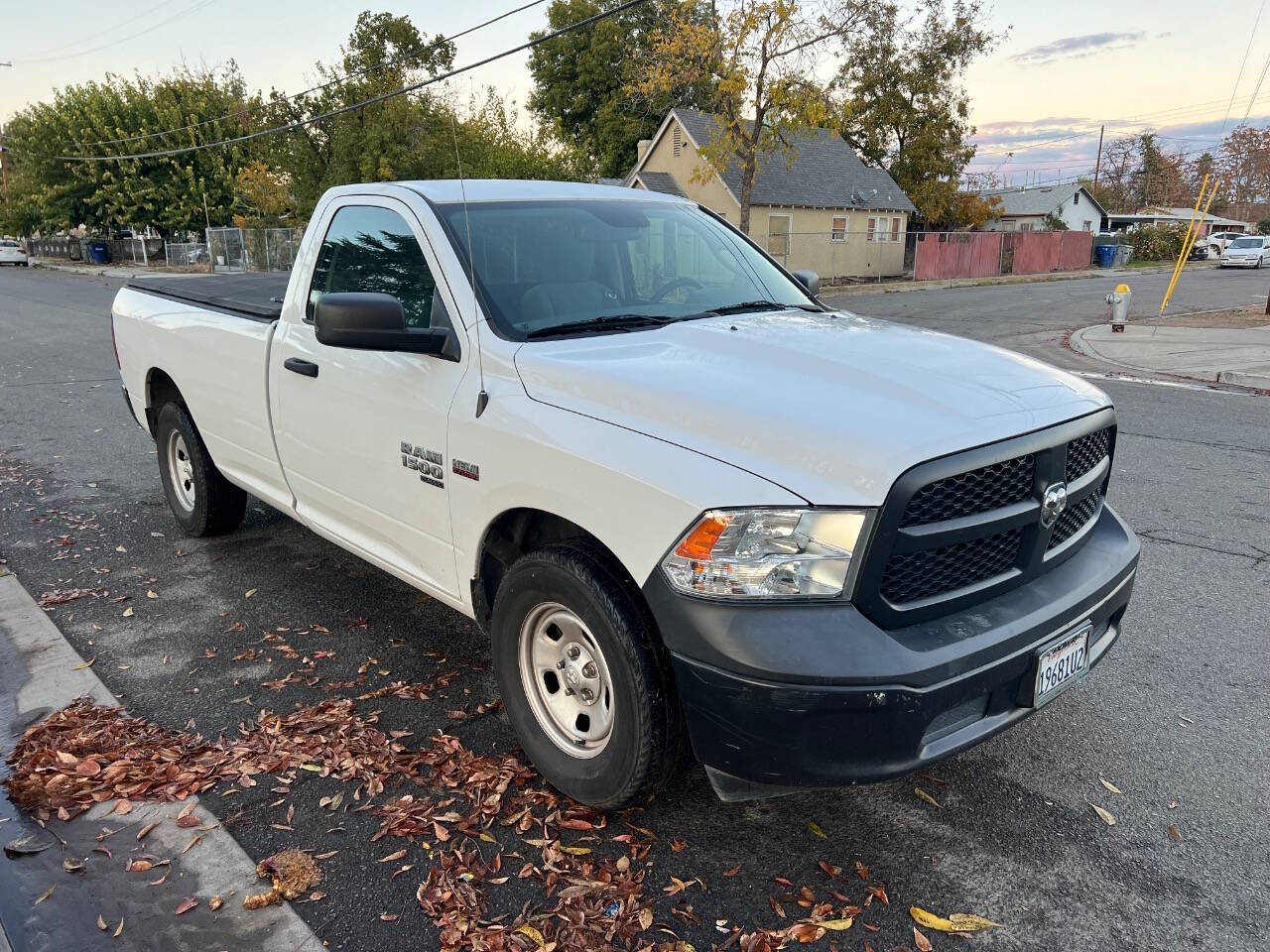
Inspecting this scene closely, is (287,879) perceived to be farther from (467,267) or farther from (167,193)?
(167,193)

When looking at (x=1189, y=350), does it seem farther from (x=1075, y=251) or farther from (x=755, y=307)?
(x=1075, y=251)

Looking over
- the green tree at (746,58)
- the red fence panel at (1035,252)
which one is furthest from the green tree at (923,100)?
the green tree at (746,58)

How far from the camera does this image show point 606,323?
3.39 m

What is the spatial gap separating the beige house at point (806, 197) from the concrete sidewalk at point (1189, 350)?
60.7 feet

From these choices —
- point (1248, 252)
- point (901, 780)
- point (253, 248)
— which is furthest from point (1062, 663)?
point (1248, 252)

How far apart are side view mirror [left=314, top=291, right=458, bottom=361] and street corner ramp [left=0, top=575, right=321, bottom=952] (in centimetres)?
159

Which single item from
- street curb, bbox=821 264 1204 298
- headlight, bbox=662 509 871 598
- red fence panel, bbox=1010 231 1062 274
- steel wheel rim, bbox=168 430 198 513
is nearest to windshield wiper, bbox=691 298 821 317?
headlight, bbox=662 509 871 598

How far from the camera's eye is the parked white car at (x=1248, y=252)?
4644 cm

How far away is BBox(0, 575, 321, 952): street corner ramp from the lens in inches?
98.7

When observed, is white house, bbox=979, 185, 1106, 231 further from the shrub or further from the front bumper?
the front bumper

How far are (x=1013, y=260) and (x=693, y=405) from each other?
46.8 meters

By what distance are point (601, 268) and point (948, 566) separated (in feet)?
5.99

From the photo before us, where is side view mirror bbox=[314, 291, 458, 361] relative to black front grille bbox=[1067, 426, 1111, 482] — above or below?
above

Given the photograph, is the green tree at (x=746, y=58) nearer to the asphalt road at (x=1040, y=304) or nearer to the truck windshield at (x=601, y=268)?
the asphalt road at (x=1040, y=304)
